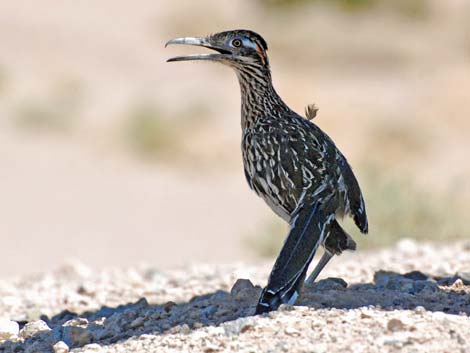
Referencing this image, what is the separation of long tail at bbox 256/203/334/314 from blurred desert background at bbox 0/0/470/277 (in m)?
6.25

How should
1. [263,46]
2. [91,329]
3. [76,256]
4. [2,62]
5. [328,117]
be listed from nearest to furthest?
[91,329] → [263,46] → [76,256] → [328,117] → [2,62]

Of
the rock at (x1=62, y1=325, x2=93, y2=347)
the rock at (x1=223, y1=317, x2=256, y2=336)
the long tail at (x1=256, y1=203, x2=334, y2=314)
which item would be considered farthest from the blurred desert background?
the rock at (x1=223, y1=317, x2=256, y2=336)

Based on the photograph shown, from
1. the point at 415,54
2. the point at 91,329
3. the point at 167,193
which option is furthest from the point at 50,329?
the point at 415,54

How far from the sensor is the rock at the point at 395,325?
537cm

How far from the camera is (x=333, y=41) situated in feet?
134

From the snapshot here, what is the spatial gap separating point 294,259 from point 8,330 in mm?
1920

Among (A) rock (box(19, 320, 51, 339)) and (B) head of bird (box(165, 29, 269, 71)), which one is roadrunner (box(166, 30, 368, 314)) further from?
(A) rock (box(19, 320, 51, 339))

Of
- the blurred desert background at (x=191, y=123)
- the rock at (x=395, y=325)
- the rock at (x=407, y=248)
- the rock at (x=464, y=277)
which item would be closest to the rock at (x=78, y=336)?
the rock at (x=395, y=325)

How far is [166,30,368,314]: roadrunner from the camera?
5984 mm

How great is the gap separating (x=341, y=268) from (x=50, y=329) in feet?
9.86

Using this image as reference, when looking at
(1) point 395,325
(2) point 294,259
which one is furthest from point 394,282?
(1) point 395,325

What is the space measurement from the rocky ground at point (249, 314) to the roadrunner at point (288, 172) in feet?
0.88

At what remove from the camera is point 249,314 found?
611 centimetres

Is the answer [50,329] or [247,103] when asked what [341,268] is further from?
[50,329]
